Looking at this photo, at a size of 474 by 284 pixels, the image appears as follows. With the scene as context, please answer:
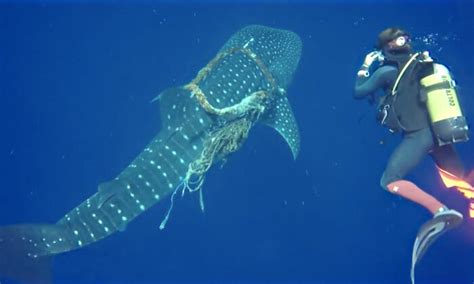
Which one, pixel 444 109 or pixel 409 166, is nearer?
pixel 444 109

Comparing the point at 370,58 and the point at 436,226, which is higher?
the point at 370,58

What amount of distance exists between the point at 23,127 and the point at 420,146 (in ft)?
22.4

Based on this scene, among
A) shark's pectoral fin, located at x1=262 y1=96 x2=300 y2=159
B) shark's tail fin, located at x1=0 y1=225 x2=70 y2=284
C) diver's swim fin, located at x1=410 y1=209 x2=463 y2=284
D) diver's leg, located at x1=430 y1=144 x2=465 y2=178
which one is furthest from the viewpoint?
shark's pectoral fin, located at x1=262 y1=96 x2=300 y2=159

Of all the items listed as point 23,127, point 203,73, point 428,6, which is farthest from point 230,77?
point 23,127

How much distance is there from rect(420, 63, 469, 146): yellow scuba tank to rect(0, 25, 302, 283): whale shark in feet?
7.20

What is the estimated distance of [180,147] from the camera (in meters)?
6.13

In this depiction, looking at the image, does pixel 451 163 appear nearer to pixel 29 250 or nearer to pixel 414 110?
pixel 414 110

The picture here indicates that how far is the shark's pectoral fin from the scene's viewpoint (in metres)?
6.77

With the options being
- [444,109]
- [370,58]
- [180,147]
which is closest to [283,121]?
[180,147]

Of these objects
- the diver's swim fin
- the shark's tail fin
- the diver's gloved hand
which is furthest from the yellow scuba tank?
the shark's tail fin

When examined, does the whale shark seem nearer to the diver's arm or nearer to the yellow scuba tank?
the diver's arm

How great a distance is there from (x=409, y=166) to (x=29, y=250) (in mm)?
4300

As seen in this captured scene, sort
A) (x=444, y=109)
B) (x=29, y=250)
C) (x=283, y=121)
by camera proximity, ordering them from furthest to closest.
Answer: (x=283, y=121) < (x=29, y=250) < (x=444, y=109)

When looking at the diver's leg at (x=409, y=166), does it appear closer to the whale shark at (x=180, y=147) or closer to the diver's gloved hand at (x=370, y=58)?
the diver's gloved hand at (x=370, y=58)
